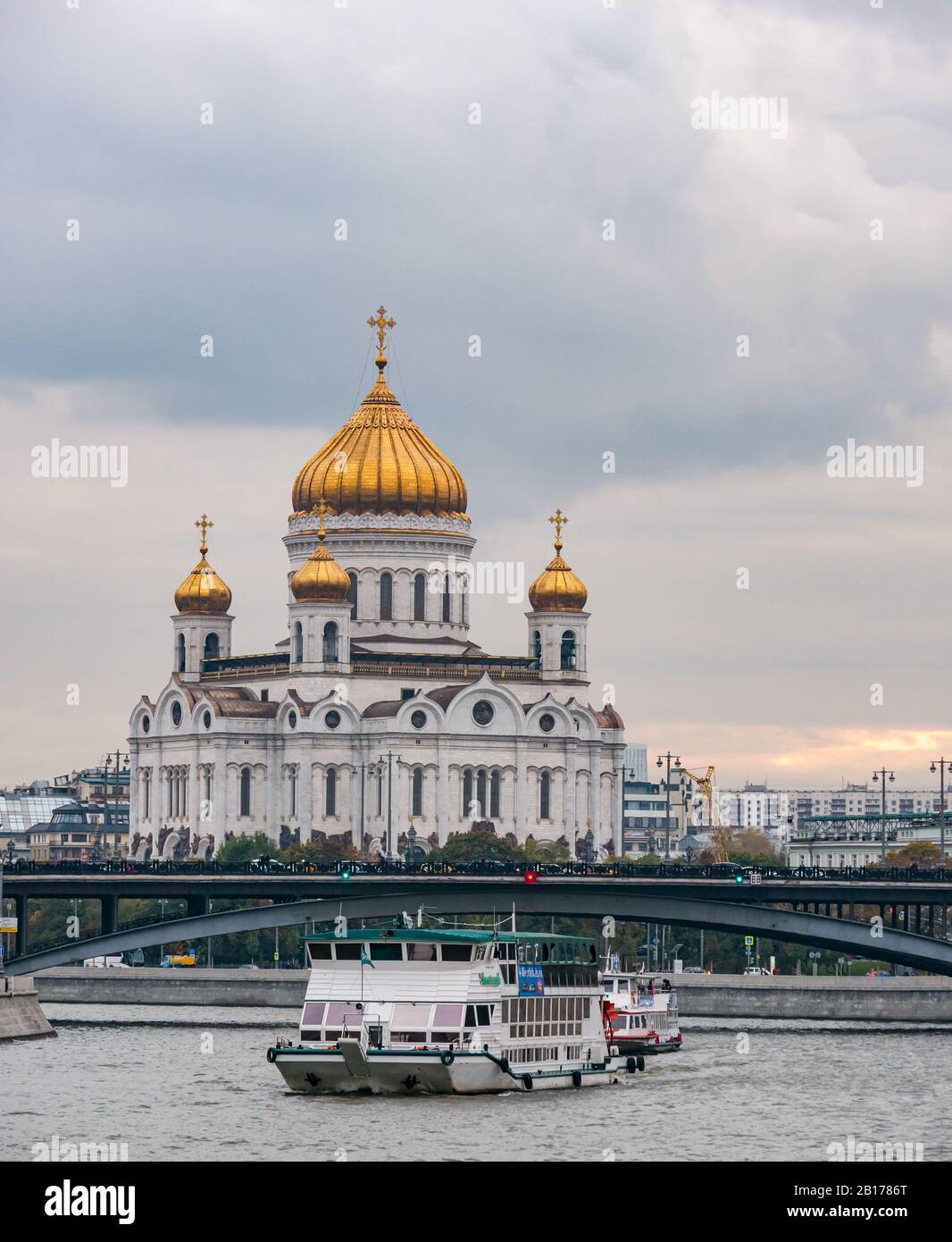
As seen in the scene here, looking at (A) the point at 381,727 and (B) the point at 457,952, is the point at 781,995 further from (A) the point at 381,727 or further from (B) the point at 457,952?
(A) the point at 381,727

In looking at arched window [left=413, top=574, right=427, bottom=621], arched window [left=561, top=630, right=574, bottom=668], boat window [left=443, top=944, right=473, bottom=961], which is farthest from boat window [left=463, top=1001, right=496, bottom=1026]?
arched window [left=561, top=630, right=574, bottom=668]

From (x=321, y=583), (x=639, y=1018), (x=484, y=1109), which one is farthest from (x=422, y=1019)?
(x=321, y=583)

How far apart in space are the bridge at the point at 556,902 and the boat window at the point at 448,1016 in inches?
1110

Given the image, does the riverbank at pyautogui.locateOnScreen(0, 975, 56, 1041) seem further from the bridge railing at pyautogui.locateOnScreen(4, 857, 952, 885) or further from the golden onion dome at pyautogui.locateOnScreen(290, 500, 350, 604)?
the golden onion dome at pyautogui.locateOnScreen(290, 500, 350, 604)

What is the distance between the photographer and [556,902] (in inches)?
4309

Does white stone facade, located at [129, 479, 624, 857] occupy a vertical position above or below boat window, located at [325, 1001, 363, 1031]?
above

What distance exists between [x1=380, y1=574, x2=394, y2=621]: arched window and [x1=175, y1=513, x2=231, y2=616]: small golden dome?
805 cm

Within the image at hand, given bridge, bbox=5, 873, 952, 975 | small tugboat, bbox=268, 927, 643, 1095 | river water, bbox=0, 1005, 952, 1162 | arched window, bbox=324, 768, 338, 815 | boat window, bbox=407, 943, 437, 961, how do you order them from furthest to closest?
arched window, bbox=324, 768, 338, 815 → bridge, bbox=5, 873, 952, 975 → boat window, bbox=407, 943, 437, 961 → small tugboat, bbox=268, 927, 643, 1095 → river water, bbox=0, 1005, 952, 1162

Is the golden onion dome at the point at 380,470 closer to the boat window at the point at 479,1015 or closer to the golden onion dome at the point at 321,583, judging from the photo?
the golden onion dome at the point at 321,583

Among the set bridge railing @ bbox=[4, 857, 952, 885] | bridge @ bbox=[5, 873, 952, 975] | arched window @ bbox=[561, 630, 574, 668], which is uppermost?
arched window @ bbox=[561, 630, 574, 668]

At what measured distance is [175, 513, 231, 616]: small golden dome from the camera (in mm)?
169000

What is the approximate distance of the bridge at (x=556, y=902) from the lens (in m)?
107

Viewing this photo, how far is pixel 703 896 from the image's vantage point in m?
113

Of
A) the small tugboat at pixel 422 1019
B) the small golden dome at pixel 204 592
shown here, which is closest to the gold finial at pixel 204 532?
the small golden dome at pixel 204 592
